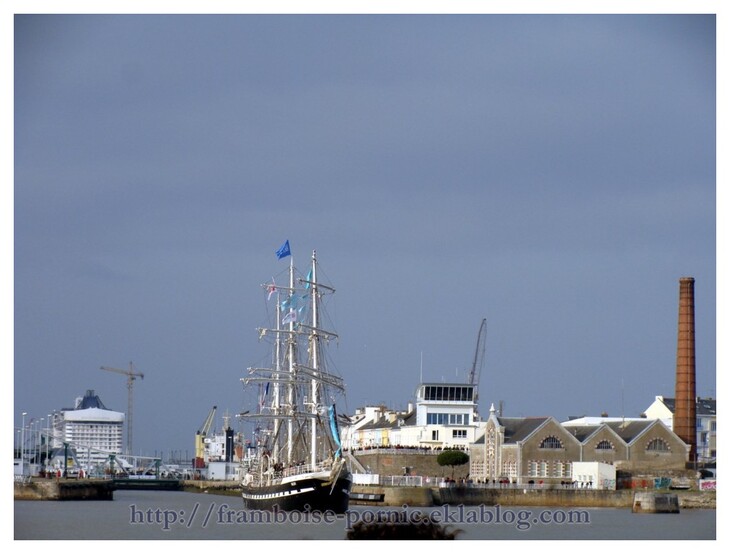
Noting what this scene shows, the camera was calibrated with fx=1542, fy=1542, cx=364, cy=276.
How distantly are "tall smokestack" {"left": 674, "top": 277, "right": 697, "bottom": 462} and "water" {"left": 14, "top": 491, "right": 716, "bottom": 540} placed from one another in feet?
68.4

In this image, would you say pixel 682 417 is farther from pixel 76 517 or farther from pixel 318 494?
pixel 76 517

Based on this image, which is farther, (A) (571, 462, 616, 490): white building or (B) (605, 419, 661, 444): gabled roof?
(B) (605, 419, 661, 444): gabled roof

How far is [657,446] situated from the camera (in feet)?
392

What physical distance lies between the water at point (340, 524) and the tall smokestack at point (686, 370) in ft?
68.4

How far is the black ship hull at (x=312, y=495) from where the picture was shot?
88.8 metres

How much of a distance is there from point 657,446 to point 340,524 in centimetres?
4721

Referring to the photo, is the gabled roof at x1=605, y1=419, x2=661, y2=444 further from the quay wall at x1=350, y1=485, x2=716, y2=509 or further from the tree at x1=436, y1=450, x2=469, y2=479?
the quay wall at x1=350, y1=485, x2=716, y2=509

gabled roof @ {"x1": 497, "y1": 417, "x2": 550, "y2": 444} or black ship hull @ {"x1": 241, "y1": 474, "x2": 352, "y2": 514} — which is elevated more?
gabled roof @ {"x1": 497, "y1": 417, "x2": 550, "y2": 444}

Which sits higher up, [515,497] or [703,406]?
[703,406]

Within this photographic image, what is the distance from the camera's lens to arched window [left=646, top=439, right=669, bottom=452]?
119m

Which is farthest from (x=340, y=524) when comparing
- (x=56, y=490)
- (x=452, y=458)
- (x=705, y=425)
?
(x=705, y=425)

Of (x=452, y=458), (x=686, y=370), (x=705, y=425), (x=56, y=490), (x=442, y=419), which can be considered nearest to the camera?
(x=686, y=370)

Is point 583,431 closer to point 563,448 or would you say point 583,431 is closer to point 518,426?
point 563,448

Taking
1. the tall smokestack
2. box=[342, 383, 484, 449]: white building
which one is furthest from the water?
box=[342, 383, 484, 449]: white building
